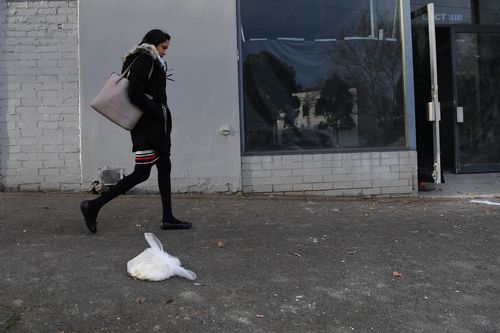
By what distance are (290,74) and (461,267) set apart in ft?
12.1

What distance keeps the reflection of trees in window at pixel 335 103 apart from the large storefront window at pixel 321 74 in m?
0.01

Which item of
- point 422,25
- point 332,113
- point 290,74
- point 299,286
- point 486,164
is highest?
point 422,25

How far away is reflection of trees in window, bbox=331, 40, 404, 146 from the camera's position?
23.2 ft

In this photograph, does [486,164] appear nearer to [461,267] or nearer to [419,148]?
[419,148]

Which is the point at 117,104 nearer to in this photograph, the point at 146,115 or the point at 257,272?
the point at 146,115

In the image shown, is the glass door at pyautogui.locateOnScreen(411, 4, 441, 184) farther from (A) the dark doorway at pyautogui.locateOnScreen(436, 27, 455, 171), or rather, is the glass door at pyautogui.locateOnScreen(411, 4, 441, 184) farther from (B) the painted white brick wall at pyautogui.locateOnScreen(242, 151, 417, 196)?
(A) the dark doorway at pyautogui.locateOnScreen(436, 27, 455, 171)

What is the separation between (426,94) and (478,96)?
5.00 feet

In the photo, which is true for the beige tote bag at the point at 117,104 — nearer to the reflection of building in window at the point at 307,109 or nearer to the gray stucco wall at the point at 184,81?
the gray stucco wall at the point at 184,81

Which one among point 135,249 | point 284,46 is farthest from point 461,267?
point 284,46

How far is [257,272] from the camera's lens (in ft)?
12.5

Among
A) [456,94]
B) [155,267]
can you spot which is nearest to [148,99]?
[155,267]

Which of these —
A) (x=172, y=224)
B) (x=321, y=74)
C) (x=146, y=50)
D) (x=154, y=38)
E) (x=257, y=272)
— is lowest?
(x=257, y=272)

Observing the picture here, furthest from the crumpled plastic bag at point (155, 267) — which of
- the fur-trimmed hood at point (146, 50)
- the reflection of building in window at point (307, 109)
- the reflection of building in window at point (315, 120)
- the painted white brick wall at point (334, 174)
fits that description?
the reflection of building in window at point (307, 109)

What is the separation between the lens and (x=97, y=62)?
6.49m
